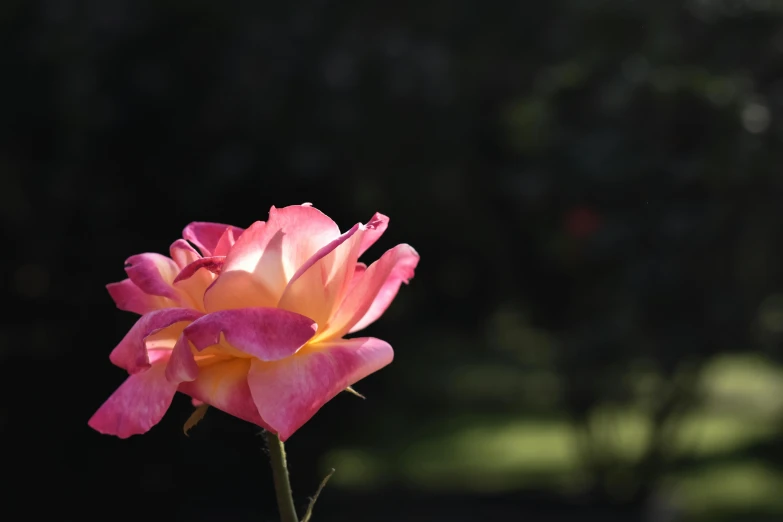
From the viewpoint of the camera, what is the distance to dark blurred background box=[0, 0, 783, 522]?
4.28m

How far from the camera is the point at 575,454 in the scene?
8.85 m

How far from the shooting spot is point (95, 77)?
13.7 feet

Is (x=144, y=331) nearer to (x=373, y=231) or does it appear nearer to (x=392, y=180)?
(x=373, y=231)

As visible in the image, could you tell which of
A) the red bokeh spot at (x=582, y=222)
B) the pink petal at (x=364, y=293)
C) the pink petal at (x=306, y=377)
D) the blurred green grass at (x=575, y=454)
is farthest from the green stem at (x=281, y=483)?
the blurred green grass at (x=575, y=454)

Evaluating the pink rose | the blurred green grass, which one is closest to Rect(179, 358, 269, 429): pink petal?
the pink rose

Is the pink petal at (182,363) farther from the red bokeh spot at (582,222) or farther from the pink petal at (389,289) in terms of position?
the red bokeh spot at (582,222)

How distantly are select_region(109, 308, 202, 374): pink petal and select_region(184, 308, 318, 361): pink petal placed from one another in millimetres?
32

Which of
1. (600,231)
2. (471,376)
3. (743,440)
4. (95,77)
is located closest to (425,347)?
(600,231)

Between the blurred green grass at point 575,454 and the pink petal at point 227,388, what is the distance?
15.5 ft

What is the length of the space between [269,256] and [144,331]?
106 millimetres

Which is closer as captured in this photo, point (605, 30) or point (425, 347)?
point (605, 30)

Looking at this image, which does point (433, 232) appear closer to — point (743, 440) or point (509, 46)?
point (509, 46)

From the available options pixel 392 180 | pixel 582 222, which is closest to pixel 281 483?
pixel 392 180

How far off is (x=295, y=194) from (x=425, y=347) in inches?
67.6
